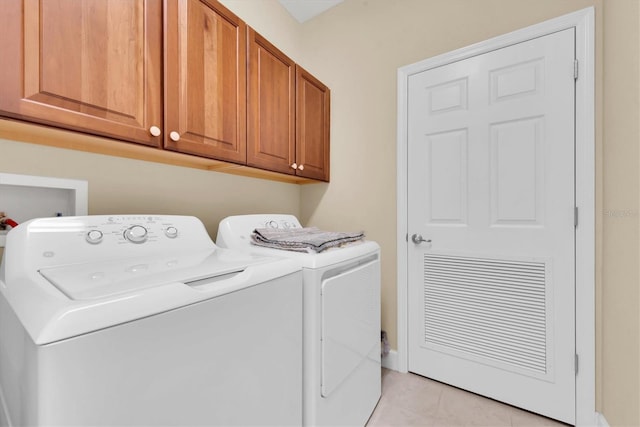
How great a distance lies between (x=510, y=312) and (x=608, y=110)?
3.79 feet

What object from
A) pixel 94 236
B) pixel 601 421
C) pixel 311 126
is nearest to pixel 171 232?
pixel 94 236

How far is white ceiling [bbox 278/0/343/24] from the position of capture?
2180mm

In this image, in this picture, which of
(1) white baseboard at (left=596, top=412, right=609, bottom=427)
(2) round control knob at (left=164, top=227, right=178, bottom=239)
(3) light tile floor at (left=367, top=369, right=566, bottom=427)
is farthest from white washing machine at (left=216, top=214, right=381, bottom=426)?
(1) white baseboard at (left=596, top=412, right=609, bottom=427)

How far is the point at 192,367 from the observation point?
0.69 meters

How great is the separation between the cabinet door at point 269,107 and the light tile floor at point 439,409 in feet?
5.05

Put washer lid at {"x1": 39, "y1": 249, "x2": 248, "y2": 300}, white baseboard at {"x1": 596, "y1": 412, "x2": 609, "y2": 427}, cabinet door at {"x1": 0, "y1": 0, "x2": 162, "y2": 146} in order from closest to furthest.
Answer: washer lid at {"x1": 39, "y1": 249, "x2": 248, "y2": 300} < cabinet door at {"x1": 0, "y1": 0, "x2": 162, "y2": 146} < white baseboard at {"x1": 596, "y1": 412, "x2": 609, "y2": 427}

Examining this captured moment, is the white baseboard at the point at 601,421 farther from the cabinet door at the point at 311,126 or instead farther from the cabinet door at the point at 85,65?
the cabinet door at the point at 85,65

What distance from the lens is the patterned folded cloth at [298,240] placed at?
1.20 m

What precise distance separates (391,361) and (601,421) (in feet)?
3.54

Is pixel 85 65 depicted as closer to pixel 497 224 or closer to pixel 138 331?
pixel 138 331

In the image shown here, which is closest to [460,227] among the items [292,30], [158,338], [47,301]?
[158,338]

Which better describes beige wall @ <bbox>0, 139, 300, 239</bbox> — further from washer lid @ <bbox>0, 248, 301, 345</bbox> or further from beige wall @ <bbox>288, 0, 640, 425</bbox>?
beige wall @ <bbox>288, 0, 640, 425</bbox>

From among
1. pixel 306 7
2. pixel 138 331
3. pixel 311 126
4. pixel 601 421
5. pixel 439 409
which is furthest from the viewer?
pixel 306 7

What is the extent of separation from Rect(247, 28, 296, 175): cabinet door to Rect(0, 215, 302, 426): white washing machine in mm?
713
